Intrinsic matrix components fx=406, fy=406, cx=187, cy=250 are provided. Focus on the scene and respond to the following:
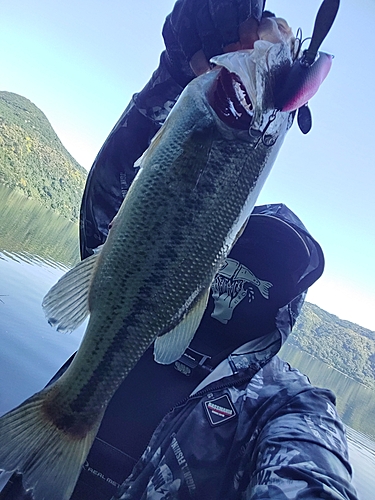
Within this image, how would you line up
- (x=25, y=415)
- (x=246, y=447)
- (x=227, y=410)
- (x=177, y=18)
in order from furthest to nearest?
(x=227, y=410), (x=246, y=447), (x=177, y=18), (x=25, y=415)

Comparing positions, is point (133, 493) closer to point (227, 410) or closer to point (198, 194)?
point (227, 410)

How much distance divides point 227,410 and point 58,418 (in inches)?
44.8

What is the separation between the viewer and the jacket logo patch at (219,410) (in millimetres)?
2643

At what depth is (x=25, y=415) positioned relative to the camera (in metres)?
1.95

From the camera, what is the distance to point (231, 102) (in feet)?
5.90

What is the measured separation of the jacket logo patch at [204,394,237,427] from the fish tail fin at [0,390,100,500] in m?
0.90

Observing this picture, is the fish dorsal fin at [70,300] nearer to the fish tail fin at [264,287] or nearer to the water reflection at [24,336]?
the fish tail fin at [264,287]

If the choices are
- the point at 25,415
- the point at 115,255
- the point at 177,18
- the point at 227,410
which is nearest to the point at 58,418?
the point at 25,415

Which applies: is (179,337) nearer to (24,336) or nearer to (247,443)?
(247,443)

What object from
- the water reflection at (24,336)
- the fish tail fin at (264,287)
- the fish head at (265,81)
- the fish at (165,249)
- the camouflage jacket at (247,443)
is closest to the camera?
the fish head at (265,81)

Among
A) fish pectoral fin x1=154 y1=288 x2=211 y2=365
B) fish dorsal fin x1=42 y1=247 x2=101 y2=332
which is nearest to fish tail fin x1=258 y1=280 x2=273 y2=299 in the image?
fish pectoral fin x1=154 y1=288 x2=211 y2=365

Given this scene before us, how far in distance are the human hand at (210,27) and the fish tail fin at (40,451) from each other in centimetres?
192

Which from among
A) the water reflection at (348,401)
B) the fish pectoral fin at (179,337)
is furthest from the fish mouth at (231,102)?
the water reflection at (348,401)

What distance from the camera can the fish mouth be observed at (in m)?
1.77
